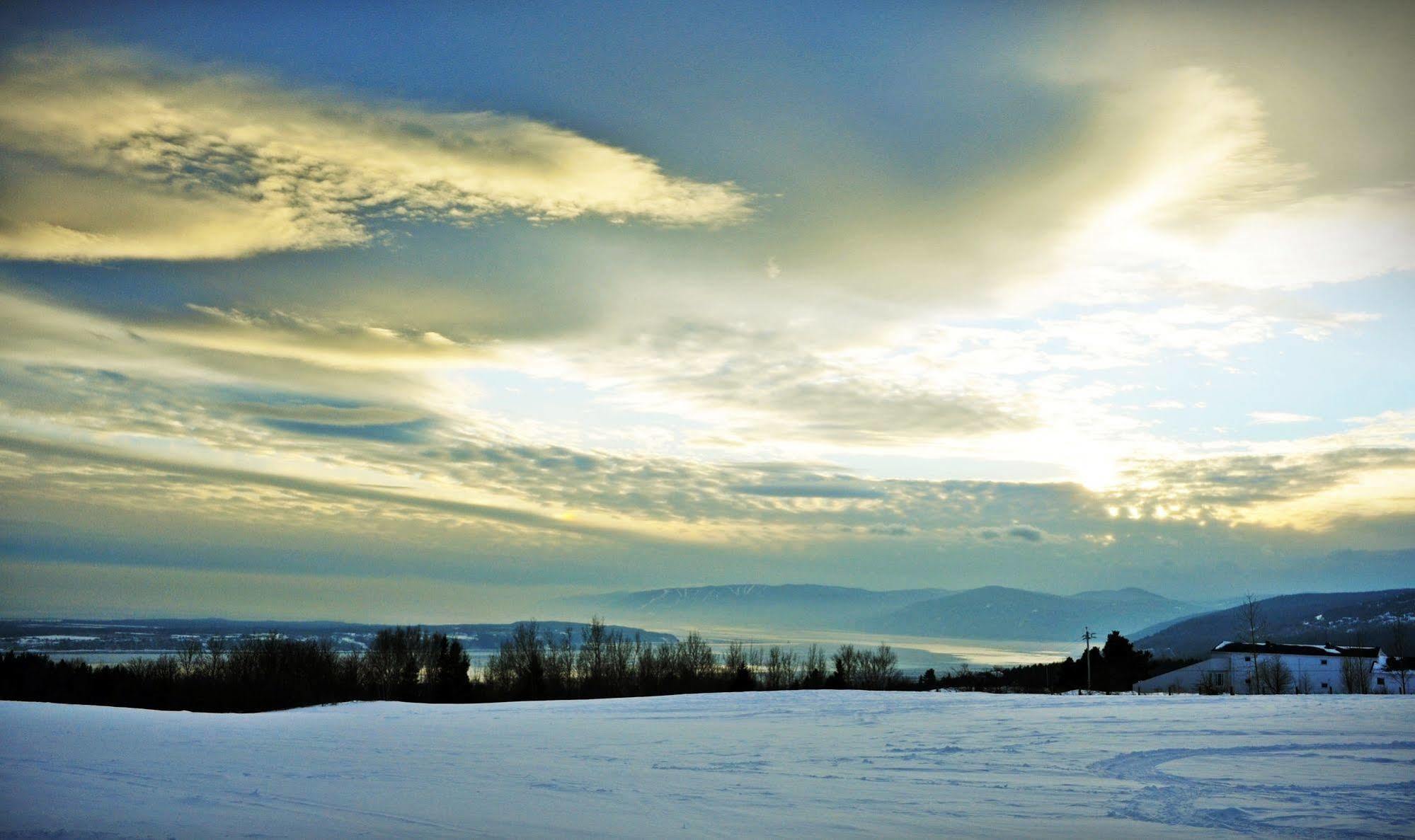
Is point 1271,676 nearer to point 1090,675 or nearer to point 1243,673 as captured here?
point 1243,673

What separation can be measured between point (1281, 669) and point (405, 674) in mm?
87153

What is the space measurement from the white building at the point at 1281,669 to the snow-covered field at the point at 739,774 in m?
79.4

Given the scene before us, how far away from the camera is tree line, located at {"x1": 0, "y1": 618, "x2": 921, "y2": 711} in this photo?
77750 mm

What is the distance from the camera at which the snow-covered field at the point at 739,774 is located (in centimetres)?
1342

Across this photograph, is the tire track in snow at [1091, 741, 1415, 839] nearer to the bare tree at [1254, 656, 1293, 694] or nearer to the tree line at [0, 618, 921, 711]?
the tree line at [0, 618, 921, 711]

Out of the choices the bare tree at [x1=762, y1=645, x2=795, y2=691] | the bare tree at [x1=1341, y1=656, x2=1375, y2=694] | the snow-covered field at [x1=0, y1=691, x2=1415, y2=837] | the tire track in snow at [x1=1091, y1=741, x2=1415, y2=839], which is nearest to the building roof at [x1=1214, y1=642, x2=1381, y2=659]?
the bare tree at [x1=1341, y1=656, x2=1375, y2=694]

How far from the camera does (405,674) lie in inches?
3467

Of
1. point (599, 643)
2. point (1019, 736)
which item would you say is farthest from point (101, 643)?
point (1019, 736)

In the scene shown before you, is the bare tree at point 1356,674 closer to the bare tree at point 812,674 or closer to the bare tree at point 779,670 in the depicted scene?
the bare tree at point 812,674

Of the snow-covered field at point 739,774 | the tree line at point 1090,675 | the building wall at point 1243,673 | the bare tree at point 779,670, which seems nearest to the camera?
the snow-covered field at point 739,774

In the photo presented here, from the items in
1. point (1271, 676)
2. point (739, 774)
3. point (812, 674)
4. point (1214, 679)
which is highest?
point (739, 774)

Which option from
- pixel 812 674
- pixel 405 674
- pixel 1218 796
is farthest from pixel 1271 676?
pixel 1218 796

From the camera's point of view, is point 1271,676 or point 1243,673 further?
point 1243,673

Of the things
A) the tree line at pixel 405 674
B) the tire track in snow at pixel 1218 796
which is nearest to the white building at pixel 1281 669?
the tree line at pixel 405 674
